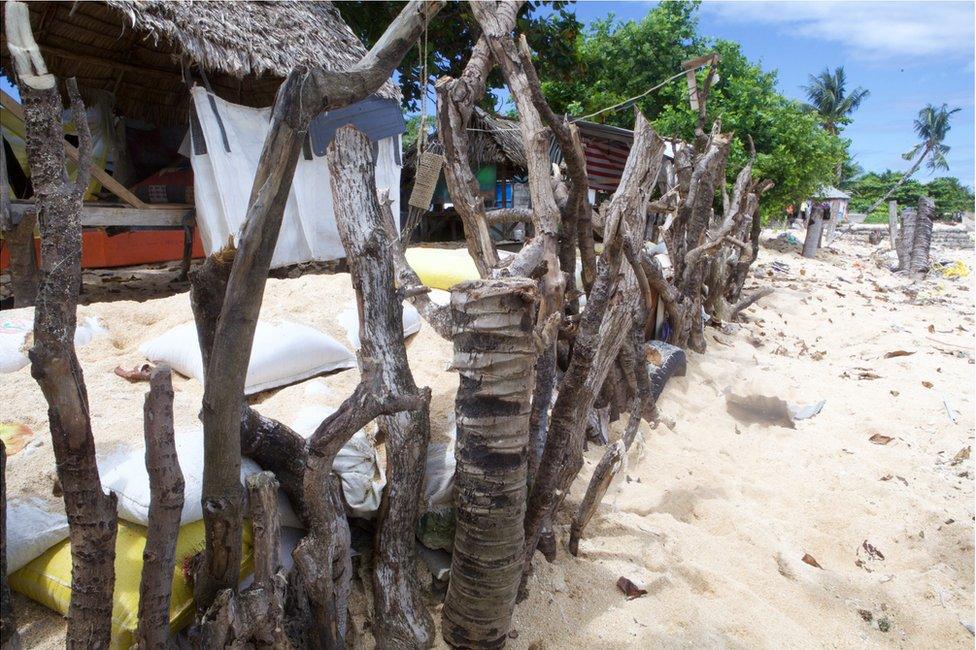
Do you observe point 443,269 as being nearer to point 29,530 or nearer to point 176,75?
point 29,530

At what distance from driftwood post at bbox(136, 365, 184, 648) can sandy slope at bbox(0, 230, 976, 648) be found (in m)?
0.41

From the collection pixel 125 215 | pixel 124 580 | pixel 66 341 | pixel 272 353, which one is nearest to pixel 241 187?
pixel 125 215

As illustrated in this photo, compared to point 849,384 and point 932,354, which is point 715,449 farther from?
point 932,354

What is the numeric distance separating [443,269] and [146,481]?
302 centimetres

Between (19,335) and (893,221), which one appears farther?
(893,221)

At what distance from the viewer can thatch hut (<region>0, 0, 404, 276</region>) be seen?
5.20 m

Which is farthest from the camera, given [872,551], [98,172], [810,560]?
[98,172]

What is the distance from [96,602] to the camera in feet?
4.56

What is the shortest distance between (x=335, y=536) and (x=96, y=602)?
0.57 metres

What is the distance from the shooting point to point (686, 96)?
39.7ft

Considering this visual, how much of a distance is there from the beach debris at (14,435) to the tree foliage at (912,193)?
35606 millimetres

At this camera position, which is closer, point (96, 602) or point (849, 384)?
point (96, 602)

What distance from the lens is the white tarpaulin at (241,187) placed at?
18.9ft

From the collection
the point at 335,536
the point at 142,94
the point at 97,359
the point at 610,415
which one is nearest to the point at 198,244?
the point at 142,94
